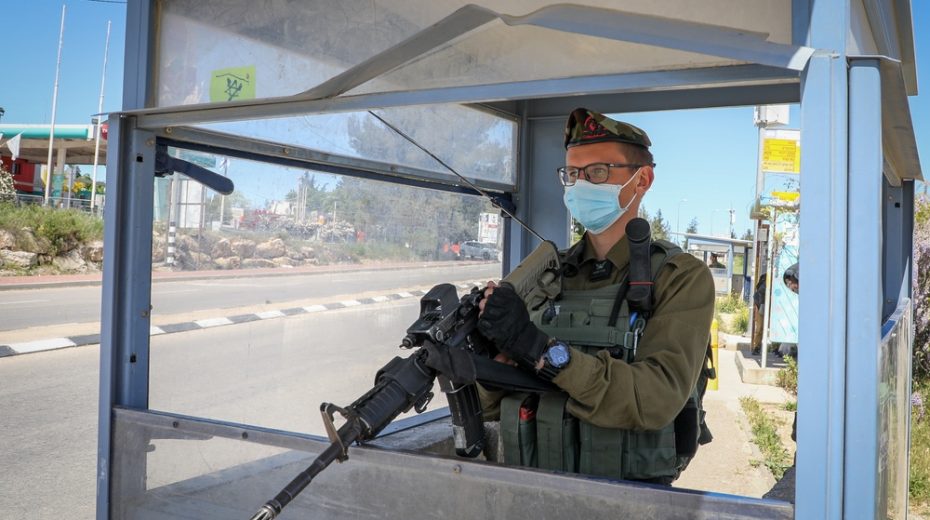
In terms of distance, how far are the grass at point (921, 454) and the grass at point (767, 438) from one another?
83cm

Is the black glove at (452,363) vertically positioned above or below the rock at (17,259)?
below

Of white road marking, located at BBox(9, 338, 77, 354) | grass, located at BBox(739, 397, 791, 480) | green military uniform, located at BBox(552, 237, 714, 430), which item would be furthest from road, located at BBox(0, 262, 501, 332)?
white road marking, located at BBox(9, 338, 77, 354)

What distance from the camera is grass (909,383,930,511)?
195 inches

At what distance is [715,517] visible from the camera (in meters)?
1.52

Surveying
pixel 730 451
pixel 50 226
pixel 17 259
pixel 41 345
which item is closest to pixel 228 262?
pixel 730 451

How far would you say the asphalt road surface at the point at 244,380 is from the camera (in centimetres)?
262

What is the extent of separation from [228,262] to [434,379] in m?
1.34

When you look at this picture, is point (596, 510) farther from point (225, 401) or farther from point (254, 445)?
point (225, 401)

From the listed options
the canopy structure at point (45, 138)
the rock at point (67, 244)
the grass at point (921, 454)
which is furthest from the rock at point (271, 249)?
the canopy structure at point (45, 138)

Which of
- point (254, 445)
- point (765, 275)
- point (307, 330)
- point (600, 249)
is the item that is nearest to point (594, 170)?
point (600, 249)

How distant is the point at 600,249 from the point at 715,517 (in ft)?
3.26

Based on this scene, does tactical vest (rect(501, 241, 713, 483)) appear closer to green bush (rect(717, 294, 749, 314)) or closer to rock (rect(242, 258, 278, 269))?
rock (rect(242, 258, 278, 269))

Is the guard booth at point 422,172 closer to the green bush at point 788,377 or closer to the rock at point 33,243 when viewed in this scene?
the green bush at point 788,377

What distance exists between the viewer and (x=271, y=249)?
9.66 ft
